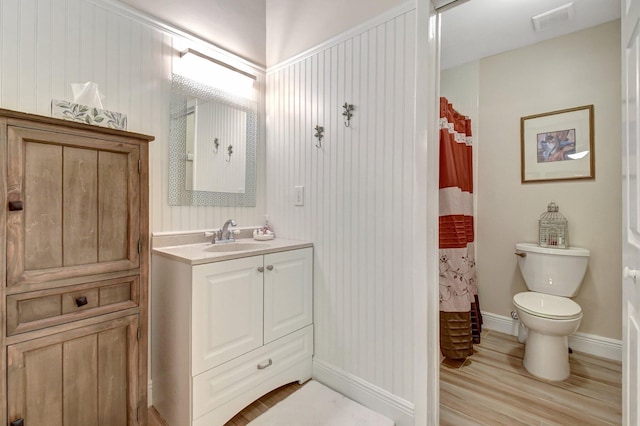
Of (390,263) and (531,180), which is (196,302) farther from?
(531,180)

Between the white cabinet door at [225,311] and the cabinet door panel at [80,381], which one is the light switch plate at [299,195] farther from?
the cabinet door panel at [80,381]

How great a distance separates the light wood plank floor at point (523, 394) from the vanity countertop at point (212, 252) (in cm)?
129

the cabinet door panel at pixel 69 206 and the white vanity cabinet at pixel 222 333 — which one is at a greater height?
the cabinet door panel at pixel 69 206

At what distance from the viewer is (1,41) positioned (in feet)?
3.90

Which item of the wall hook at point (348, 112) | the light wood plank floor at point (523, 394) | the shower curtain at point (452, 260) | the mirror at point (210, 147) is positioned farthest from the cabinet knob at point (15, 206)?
the shower curtain at point (452, 260)

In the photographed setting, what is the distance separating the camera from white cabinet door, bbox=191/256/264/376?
1.31m

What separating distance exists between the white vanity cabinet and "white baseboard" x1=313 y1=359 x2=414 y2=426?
0.17 metres

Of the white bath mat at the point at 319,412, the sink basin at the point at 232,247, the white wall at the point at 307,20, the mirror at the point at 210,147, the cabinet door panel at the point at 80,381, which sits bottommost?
the white bath mat at the point at 319,412

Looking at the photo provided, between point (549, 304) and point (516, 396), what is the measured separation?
689mm

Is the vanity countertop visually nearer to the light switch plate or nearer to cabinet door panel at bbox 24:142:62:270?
the light switch plate

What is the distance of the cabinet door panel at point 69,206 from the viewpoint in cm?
98

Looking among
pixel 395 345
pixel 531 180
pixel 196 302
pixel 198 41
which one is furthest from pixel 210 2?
pixel 531 180

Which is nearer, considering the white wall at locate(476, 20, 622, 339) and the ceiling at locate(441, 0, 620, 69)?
the ceiling at locate(441, 0, 620, 69)

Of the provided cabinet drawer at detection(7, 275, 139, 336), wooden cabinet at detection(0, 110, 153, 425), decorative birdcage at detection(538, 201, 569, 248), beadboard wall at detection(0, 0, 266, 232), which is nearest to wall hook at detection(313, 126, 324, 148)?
beadboard wall at detection(0, 0, 266, 232)
